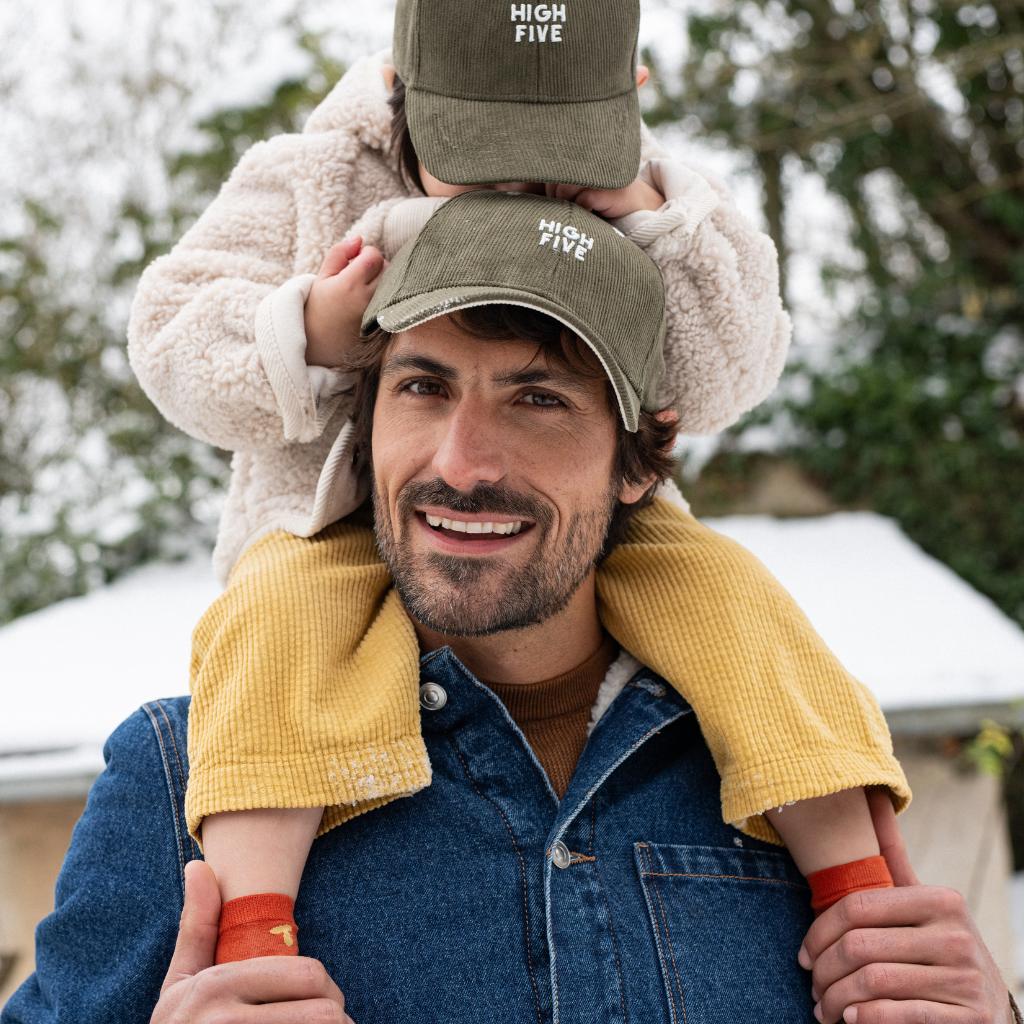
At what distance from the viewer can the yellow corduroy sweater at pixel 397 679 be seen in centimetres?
153

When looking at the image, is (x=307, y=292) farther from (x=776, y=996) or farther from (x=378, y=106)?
(x=776, y=996)

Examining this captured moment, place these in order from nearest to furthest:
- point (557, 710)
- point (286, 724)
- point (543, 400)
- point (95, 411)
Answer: point (286, 724)
point (543, 400)
point (557, 710)
point (95, 411)

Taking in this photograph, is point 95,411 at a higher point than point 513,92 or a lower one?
lower

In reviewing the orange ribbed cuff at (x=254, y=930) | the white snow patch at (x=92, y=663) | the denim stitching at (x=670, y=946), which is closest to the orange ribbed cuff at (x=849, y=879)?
the denim stitching at (x=670, y=946)

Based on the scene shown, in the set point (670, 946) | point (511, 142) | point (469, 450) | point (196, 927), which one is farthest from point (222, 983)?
point (511, 142)

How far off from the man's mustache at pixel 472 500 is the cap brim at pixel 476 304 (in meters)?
0.23

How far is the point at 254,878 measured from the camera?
59.0 inches

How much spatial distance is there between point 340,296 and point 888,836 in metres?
1.16

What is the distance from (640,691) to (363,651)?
45 cm

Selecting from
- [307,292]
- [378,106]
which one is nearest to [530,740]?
[307,292]

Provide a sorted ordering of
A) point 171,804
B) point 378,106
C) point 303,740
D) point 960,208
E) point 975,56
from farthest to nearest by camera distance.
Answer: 1. point 960,208
2. point 975,56
3. point 378,106
4. point 171,804
5. point 303,740

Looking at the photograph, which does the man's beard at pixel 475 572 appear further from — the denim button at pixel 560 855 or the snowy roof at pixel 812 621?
the snowy roof at pixel 812 621

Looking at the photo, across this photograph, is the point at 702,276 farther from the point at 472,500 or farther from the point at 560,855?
the point at 560,855

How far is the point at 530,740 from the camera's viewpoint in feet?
6.14
